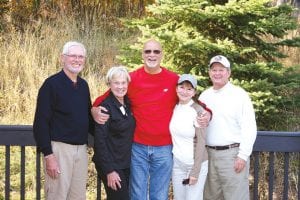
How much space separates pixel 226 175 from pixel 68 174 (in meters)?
1.26

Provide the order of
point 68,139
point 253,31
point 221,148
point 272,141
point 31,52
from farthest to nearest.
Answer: point 31,52 → point 253,31 → point 272,141 → point 221,148 → point 68,139

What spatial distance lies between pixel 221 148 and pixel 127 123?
0.80m

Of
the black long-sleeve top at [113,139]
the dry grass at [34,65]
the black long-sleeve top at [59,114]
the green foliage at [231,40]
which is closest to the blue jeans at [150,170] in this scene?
the black long-sleeve top at [113,139]

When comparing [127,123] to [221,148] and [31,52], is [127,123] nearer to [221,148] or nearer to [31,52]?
[221,148]

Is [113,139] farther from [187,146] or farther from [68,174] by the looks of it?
[187,146]

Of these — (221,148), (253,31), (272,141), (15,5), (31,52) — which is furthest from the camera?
(15,5)

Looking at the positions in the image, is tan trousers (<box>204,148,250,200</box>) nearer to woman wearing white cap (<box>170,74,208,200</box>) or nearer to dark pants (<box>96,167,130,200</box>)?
woman wearing white cap (<box>170,74,208,200</box>)

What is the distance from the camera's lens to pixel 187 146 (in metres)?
→ 4.04

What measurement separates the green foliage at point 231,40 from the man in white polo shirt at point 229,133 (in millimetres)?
2033

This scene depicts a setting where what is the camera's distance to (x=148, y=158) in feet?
13.5

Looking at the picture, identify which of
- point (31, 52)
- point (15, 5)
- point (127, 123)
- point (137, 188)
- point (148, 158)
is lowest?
point (137, 188)

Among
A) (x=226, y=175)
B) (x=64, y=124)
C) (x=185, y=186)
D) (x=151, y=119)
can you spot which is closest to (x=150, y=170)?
(x=185, y=186)

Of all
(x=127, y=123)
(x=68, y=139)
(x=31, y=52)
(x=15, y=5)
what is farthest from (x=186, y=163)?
(x=15, y=5)

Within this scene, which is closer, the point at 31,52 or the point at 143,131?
the point at 143,131
